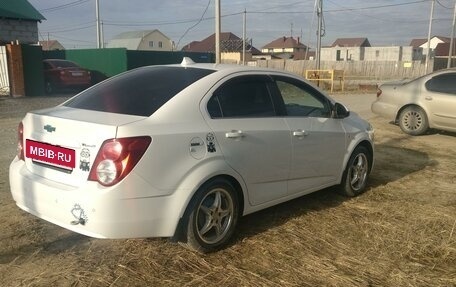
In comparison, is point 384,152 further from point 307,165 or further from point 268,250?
point 268,250

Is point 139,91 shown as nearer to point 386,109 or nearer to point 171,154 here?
point 171,154

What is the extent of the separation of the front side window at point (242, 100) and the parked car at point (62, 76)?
16.6 m

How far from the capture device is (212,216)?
13.0 feet

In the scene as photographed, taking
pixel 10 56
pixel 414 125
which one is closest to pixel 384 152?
pixel 414 125

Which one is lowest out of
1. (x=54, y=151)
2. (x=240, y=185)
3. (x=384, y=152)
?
(x=384, y=152)

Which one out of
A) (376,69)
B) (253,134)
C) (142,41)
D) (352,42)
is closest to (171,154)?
(253,134)

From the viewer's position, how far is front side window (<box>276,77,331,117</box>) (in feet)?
15.9

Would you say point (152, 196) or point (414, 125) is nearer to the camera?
point (152, 196)

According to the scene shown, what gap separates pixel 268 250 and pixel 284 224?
0.66m

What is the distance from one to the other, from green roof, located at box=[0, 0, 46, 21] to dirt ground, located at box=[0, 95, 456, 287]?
24.5m

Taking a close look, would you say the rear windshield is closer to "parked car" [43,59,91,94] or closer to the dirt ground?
the dirt ground

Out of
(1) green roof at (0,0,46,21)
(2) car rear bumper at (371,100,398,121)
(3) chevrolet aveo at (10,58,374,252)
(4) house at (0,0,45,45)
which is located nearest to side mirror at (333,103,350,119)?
(3) chevrolet aveo at (10,58,374,252)

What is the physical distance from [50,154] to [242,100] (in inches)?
66.1

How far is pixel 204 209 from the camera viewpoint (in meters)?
3.88
